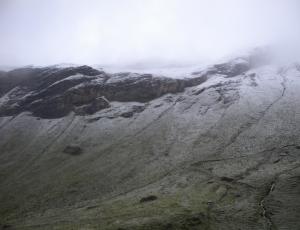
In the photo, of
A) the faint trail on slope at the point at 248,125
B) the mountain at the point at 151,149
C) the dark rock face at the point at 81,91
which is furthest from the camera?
the dark rock face at the point at 81,91

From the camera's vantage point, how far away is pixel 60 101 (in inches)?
5064

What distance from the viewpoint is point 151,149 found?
8438 cm

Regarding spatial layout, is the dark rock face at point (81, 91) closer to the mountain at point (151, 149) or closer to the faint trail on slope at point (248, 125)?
the mountain at point (151, 149)

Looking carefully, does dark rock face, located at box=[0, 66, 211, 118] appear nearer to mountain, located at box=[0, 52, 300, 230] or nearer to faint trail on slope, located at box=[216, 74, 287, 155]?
mountain, located at box=[0, 52, 300, 230]

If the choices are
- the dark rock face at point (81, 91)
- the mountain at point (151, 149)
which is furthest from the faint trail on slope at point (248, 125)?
the dark rock face at point (81, 91)

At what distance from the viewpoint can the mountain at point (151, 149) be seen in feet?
166

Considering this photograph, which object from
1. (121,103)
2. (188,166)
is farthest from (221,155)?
(121,103)

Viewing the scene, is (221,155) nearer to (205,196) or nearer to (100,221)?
(205,196)

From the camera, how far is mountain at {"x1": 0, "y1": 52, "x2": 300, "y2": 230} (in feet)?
166

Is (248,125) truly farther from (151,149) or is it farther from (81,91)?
(81,91)

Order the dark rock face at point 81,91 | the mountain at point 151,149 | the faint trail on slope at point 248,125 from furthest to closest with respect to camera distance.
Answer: the dark rock face at point 81,91, the faint trail on slope at point 248,125, the mountain at point 151,149

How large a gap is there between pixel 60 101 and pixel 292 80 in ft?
272

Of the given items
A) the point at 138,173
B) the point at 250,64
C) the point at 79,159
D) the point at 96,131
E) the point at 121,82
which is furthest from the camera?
the point at 250,64

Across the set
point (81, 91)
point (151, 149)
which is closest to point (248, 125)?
point (151, 149)
